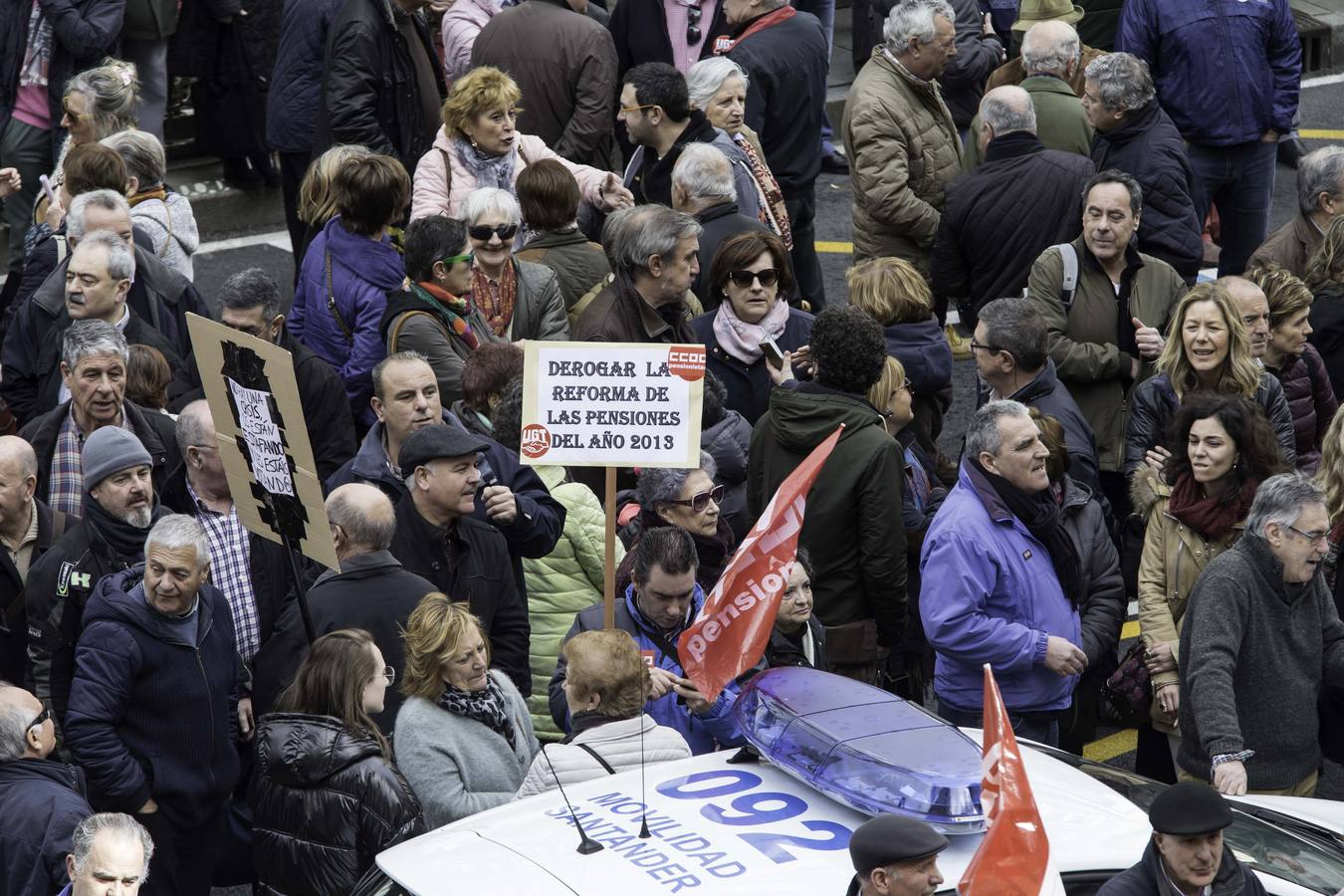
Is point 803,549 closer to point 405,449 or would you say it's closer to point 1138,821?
point 405,449

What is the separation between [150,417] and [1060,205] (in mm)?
4213

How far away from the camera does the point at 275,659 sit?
20.6 ft

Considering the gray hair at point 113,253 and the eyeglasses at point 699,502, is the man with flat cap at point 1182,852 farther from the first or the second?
the gray hair at point 113,253

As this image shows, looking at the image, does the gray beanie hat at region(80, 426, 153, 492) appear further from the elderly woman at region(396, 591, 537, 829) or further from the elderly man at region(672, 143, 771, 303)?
the elderly man at region(672, 143, 771, 303)

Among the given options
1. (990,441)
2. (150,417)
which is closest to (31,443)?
(150,417)

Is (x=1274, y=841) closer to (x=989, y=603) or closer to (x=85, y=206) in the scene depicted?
(x=989, y=603)

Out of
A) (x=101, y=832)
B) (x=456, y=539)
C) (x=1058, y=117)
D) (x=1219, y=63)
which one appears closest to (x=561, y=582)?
(x=456, y=539)

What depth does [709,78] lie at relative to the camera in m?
9.50

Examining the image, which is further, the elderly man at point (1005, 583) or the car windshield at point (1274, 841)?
the elderly man at point (1005, 583)

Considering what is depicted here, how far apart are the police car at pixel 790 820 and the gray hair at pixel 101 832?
0.86 m

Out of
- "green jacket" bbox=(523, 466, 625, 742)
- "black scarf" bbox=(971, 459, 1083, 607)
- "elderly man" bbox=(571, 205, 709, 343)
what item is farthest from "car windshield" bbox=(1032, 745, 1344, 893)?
"elderly man" bbox=(571, 205, 709, 343)

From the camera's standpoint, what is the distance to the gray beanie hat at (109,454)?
21.0 feet

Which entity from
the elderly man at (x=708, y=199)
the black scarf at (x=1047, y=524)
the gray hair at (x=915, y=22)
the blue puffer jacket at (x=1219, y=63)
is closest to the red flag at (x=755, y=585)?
the black scarf at (x=1047, y=524)

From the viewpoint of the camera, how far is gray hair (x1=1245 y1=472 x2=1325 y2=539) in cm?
606
